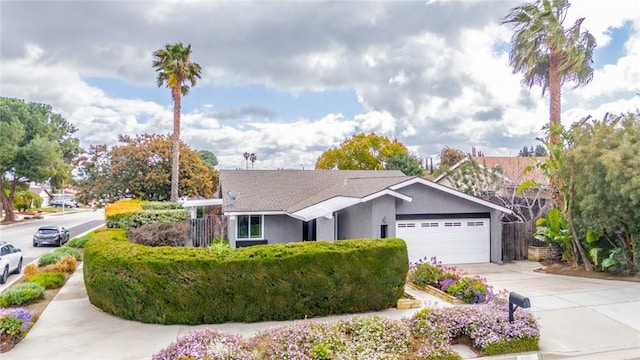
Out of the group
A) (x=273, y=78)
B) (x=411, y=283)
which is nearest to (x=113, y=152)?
(x=273, y=78)

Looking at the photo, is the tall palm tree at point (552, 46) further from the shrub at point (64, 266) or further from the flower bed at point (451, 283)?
the shrub at point (64, 266)

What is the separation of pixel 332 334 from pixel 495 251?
12.4 metres

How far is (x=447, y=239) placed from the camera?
678 inches

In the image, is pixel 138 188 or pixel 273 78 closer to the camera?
pixel 273 78

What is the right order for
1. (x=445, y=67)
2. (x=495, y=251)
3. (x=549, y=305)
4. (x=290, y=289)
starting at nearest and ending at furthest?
1. (x=290, y=289)
2. (x=549, y=305)
3. (x=495, y=251)
4. (x=445, y=67)

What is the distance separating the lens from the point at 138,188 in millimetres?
31156

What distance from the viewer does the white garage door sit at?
16.8 metres

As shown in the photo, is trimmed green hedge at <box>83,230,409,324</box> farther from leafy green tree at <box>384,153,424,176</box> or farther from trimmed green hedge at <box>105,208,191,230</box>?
leafy green tree at <box>384,153,424,176</box>

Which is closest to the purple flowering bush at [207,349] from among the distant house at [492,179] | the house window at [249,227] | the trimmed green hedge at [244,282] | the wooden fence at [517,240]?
the trimmed green hedge at [244,282]

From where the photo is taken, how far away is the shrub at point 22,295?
10930mm

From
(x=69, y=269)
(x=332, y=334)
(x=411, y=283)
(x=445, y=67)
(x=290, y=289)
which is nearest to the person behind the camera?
(x=332, y=334)

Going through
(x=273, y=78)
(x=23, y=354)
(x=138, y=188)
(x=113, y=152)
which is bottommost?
(x=23, y=354)

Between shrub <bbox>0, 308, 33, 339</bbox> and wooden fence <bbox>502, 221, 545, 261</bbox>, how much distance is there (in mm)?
17202

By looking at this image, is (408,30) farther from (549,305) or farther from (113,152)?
(113,152)
